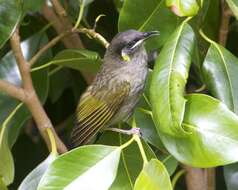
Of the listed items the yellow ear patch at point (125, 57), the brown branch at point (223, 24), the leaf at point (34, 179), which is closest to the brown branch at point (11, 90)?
the leaf at point (34, 179)

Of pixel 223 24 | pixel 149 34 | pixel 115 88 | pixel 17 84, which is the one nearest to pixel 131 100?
pixel 115 88

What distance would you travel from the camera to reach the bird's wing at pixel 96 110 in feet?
5.51

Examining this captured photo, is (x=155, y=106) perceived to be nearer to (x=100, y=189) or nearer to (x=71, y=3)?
(x=100, y=189)

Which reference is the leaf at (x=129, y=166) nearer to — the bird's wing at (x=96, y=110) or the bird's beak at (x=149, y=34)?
the bird's wing at (x=96, y=110)

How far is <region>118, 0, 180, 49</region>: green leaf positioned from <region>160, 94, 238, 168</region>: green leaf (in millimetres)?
294

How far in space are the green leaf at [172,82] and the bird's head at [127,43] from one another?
0.67 ft

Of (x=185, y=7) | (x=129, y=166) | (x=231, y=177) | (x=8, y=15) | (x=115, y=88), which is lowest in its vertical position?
(x=231, y=177)

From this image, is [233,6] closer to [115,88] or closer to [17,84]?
[115,88]

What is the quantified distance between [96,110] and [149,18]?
0.28 metres

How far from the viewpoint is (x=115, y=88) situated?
5.85 feet

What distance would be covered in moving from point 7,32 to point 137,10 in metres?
0.33

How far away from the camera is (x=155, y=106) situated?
1.32 meters

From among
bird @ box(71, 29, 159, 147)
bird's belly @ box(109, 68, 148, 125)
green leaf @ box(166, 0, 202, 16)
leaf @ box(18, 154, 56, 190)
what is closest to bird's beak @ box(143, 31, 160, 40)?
bird @ box(71, 29, 159, 147)

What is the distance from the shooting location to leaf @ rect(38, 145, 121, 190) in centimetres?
132
